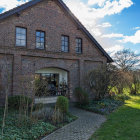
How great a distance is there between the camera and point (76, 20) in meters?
12.7

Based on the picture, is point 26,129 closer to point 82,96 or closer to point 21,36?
point 82,96

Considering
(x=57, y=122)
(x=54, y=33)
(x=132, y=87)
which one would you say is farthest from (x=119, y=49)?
(x=57, y=122)

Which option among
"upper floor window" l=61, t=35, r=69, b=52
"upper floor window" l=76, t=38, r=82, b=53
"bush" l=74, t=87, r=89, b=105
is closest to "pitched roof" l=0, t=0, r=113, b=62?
"upper floor window" l=76, t=38, r=82, b=53

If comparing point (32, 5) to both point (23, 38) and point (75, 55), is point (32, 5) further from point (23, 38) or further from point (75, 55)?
point (75, 55)

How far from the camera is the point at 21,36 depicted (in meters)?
10.1

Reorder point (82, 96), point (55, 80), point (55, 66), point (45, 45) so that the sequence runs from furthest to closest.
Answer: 1. point (55, 80)
2. point (55, 66)
3. point (45, 45)
4. point (82, 96)

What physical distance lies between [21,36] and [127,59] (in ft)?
78.8

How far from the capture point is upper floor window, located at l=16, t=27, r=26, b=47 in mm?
9950

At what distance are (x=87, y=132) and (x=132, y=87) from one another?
14.1 metres

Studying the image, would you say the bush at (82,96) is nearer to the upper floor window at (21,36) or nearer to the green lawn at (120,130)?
the green lawn at (120,130)

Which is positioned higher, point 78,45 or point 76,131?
point 78,45

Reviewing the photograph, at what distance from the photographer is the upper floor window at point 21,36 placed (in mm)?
9950

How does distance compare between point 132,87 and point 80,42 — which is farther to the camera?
point 132,87

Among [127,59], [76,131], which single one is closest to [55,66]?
[76,131]
